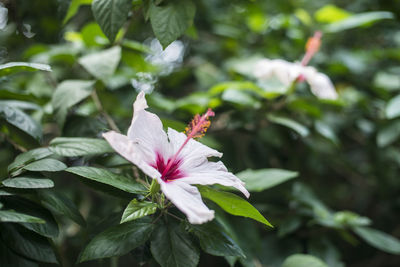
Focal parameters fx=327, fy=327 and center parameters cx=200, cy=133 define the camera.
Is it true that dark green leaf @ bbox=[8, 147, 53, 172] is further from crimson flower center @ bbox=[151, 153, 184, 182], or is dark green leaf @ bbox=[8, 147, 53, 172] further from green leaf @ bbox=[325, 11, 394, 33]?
green leaf @ bbox=[325, 11, 394, 33]

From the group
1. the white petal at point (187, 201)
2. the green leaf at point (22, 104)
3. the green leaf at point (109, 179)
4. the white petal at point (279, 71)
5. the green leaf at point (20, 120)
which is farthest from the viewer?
the white petal at point (279, 71)

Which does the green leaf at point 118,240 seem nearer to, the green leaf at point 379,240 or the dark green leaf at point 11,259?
the dark green leaf at point 11,259

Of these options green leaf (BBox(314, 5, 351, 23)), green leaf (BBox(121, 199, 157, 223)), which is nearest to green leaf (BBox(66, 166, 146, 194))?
green leaf (BBox(121, 199, 157, 223))

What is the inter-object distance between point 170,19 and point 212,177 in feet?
1.49

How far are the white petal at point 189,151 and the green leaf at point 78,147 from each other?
0.67 ft

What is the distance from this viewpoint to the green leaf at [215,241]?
782 millimetres

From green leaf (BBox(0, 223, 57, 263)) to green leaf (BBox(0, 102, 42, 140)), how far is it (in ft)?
1.18

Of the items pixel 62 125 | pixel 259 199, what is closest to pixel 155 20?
pixel 62 125

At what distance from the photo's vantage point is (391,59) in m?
2.10

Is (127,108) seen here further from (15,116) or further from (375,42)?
(375,42)

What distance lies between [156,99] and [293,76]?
0.62 m

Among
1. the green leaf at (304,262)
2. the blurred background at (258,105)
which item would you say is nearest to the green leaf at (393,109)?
the blurred background at (258,105)

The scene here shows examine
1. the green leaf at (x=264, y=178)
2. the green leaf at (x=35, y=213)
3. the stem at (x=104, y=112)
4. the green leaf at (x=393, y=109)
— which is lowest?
the green leaf at (x=393, y=109)

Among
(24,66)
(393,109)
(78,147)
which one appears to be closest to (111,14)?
(24,66)
